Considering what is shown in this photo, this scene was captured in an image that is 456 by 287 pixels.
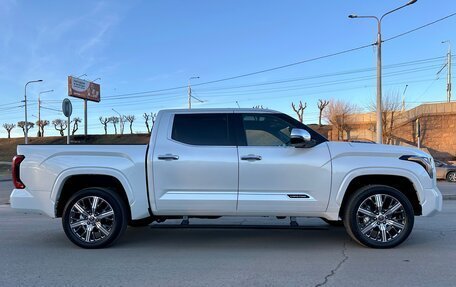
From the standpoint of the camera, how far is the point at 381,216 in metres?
6.14

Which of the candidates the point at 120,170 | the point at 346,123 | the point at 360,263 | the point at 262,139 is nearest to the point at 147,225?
the point at 120,170

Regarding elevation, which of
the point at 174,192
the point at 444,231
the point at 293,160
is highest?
the point at 293,160

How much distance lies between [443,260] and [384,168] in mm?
1334

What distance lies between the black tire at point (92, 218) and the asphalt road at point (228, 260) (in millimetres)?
163

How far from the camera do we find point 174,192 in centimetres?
616

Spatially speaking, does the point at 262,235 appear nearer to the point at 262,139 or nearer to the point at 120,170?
the point at 262,139

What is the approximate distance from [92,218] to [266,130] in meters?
2.72

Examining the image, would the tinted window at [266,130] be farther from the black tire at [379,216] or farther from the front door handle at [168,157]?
the black tire at [379,216]

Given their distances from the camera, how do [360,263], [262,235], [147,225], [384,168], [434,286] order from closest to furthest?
1. [434,286]
2. [360,263]
3. [384,168]
4. [262,235]
5. [147,225]

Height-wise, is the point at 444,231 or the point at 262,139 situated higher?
the point at 262,139

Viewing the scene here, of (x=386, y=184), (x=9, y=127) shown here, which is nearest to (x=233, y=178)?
(x=386, y=184)

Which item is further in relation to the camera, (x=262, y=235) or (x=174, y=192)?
(x=262, y=235)

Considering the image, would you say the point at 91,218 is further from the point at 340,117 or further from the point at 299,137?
the point at 340,117

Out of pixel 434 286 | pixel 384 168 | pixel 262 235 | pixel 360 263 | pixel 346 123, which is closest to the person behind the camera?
pixel 434 286
